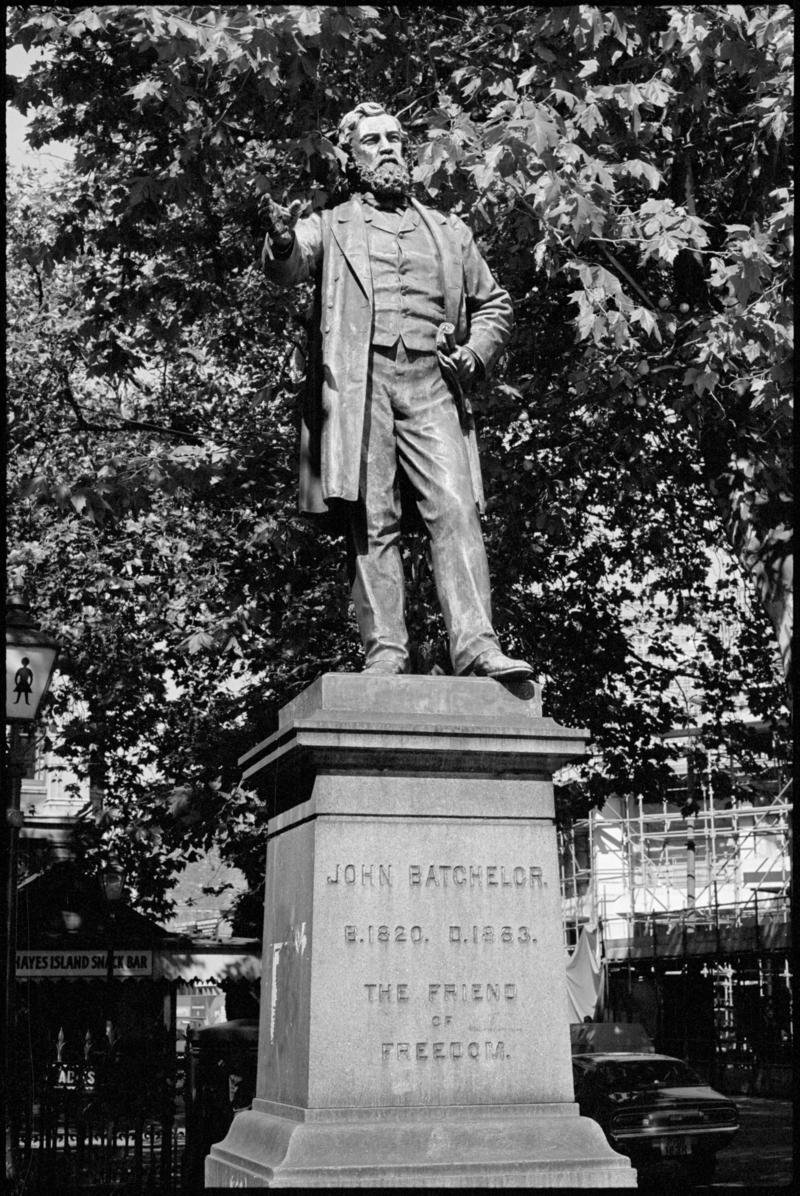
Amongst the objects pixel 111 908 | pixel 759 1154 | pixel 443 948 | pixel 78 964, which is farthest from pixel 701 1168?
pixel 443 948

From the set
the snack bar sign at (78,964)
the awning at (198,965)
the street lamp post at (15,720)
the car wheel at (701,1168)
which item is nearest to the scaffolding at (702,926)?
the awning at (198,965)

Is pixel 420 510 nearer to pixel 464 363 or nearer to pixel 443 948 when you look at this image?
pixel 464 363

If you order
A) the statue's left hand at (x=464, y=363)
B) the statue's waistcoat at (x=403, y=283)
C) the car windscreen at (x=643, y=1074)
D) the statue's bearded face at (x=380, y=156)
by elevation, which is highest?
the statue's bearded face at (x=380, y=156)

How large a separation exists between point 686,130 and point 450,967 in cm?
1048

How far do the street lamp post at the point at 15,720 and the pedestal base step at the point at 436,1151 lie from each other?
5134mm

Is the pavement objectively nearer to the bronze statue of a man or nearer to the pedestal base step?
the pedestal base step

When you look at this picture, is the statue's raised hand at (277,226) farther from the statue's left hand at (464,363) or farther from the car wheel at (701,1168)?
the car wheel at (701,1168)

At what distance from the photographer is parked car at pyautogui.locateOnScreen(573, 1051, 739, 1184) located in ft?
55.7

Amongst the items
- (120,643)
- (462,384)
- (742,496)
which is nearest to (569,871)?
(120,643)

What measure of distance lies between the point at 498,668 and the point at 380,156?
2388mm

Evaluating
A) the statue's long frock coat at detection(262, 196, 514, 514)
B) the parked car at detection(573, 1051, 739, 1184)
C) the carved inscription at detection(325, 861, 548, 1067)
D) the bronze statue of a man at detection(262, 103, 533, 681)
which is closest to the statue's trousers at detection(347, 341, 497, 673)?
the bronze statue of a man at detection(262, 103, 533, 681)

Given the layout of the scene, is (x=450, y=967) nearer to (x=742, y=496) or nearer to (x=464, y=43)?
(x=742, y=496)

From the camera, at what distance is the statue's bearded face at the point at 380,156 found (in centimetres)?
710

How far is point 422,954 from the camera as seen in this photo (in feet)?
19.9
